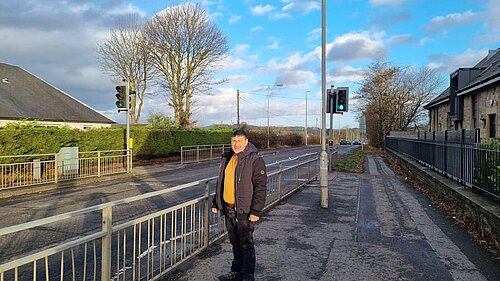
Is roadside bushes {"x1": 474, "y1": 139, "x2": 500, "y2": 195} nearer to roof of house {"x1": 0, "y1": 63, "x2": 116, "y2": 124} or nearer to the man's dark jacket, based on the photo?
the man's dark jacket

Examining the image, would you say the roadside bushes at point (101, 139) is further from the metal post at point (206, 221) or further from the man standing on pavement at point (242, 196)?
the man standing on pavement at point (242, 196)

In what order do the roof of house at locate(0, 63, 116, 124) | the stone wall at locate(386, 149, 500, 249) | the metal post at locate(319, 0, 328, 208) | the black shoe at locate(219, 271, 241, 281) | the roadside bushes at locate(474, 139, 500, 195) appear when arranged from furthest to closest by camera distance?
the roof of house at locate(0, 63, 116, 124) < the metal post at locate(319, 0, 328, 208) < the roadside bushes at locate(474, 139, 500, 195) < the stone wall at locate(386, 149, 500, 249) < the black shoe at locate(219, 271, 241, 281)

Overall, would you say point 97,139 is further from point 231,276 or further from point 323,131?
point 231,276

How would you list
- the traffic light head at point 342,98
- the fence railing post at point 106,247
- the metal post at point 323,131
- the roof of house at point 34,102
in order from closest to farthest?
the fence railing post at point 106,247
the metal post at point 323,131
the traffic light head at point 342,98
the roof of house at point 34,102

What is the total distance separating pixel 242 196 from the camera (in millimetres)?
4410

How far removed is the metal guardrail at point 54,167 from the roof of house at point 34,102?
585 inches

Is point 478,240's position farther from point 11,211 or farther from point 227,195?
point 11,211

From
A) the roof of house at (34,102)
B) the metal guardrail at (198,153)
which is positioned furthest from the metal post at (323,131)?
the roof of house at (34,102)

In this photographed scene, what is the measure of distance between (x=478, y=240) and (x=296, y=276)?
367cm

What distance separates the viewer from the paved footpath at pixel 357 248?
16.3 ft

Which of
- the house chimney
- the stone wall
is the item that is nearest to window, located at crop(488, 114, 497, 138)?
the house chimney

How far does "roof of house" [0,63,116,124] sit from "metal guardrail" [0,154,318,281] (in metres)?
26.1

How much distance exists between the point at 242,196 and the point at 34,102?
111 ft

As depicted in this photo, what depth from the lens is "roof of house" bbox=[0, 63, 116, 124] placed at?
2992cm
